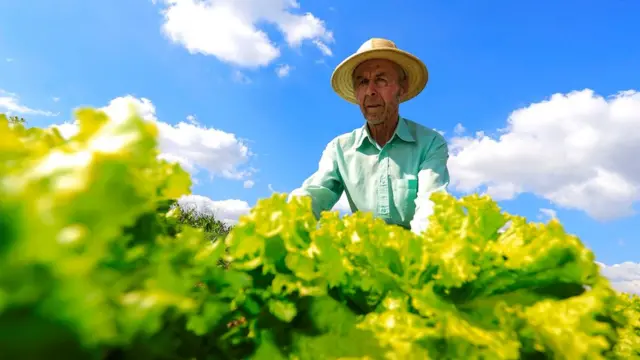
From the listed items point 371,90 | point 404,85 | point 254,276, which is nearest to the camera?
point 254,276

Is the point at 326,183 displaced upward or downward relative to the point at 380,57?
downward

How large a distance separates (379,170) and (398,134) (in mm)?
444

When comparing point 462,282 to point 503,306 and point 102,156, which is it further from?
point 102,156

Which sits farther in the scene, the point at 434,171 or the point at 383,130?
the point at 383,130

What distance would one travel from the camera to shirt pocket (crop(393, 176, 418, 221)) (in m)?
5.46

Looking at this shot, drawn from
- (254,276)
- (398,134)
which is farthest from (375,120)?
(254,276)

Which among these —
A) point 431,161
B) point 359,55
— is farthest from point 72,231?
point 359,55

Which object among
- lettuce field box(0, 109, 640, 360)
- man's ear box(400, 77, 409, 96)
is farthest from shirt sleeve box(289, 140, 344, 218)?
lettuce field box(0, 109, 640, 360)

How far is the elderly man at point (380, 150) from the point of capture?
540 cm

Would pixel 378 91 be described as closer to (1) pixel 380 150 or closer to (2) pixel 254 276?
(1) pixel 380 150

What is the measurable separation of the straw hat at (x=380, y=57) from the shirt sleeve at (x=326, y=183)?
32.8 inches

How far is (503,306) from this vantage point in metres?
1.63

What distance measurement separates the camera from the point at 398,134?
5.59 metres

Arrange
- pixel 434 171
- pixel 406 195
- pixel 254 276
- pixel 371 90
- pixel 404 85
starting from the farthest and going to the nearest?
1. pixel 404 85
2. pixel 406 195
3. pixel 371 90
4. pixel 434 171
5. pixel 254 276
